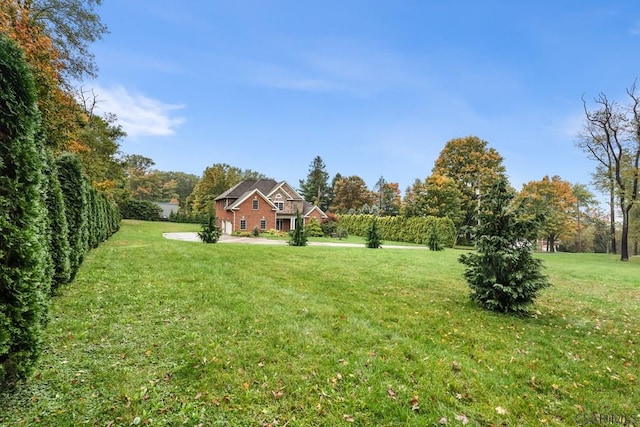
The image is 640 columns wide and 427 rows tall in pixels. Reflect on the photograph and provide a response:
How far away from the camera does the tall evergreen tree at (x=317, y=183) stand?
5541 centimetres

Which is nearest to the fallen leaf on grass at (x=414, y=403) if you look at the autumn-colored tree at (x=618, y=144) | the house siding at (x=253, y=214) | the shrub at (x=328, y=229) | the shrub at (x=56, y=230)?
the shrub at (x=56, y=230)

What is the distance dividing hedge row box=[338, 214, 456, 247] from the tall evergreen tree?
1947cm

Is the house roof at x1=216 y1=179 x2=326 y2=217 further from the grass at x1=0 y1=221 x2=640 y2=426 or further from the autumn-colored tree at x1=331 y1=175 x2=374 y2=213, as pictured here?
the grass at x1=0 y1=221 x2=640 y2=426

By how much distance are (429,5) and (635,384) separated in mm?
11658

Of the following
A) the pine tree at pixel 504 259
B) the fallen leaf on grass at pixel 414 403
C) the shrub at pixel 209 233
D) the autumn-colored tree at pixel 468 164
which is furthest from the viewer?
the autumn-colored tree at pixel 468 164

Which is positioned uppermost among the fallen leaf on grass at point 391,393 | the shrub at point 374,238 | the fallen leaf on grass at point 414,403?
the shrub at point 374,238

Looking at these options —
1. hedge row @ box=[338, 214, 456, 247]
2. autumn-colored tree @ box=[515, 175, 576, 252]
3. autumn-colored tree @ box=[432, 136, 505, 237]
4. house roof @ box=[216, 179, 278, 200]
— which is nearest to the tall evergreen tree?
hedge row @ box=[338, 214, 456, 247]

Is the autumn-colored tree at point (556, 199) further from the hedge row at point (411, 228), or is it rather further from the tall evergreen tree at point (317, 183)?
the tall evergreen tree at point (317, 183)

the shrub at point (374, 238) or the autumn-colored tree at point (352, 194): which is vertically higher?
the autumn-colored tree at point (352, 194)

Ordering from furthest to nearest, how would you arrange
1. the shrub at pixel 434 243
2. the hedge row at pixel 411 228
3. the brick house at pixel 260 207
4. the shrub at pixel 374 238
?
1. the brick house at pixel 260 207
2. the hedge row at pixel 411 228
3. the shrub at pixel 434 243
4. the shrub at pixel 374 238

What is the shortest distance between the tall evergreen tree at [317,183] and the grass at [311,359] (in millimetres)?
49094

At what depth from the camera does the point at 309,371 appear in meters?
3.27

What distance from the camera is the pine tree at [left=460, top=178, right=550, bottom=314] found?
5543mm

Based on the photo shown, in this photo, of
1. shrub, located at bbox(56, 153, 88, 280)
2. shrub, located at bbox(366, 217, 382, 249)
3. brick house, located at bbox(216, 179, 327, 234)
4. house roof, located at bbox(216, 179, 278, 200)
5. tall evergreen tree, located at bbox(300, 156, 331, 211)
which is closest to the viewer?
shrub, located at bbox(56, 153, 88, 280)
